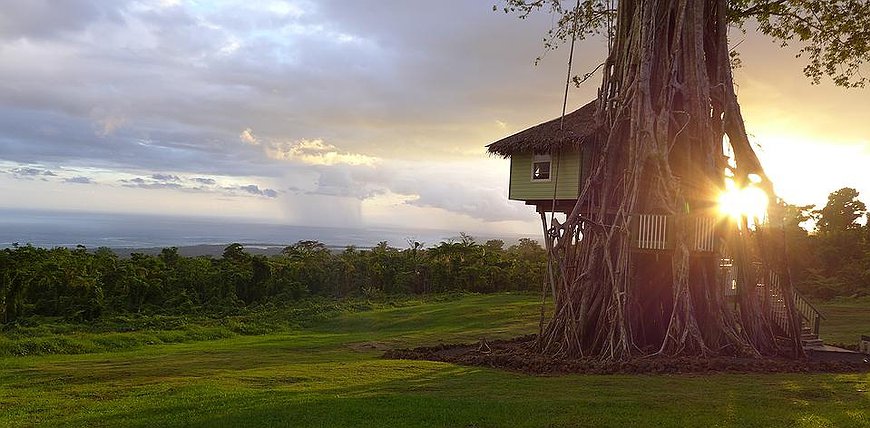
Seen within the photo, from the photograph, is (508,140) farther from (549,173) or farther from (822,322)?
(822,322)

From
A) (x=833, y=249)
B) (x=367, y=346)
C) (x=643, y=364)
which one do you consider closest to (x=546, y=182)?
A: (x=367, y=346)

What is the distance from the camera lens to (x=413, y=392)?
36.7 ft

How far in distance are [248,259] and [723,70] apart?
87.0 ft

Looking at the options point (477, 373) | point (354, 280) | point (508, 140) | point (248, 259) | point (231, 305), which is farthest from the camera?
point (354, 280)

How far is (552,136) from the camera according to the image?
1966 cm

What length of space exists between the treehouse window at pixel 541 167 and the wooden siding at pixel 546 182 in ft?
0.33

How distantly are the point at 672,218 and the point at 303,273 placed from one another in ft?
81.9

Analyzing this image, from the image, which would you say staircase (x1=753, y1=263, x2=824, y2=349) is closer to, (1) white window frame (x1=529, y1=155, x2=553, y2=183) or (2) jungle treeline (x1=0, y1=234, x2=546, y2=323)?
(1) white window frame (x1=529, y1=155, x2=553, y2=183)

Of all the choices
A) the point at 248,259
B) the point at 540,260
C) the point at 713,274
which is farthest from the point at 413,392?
the point at 540,260

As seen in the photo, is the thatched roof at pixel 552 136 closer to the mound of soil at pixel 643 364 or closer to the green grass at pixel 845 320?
the mound of soil at pixel 643 364

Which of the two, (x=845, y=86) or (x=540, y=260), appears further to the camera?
(x=540, y=260)

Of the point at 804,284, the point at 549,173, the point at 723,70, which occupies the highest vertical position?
the point at 723,70

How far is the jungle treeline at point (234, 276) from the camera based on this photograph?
1077 inches

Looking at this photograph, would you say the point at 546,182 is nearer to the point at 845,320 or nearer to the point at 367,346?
the point at 367,346
